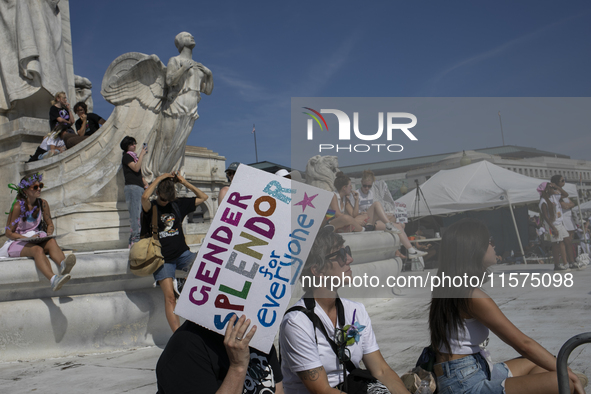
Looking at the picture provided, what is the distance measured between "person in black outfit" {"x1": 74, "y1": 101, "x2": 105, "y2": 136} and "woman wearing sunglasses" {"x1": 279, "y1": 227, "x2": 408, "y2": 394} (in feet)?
22.8

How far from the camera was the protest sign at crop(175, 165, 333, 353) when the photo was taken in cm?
205

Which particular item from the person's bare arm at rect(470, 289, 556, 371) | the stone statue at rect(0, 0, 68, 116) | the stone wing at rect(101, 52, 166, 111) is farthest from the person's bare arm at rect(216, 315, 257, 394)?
the stone statue at rect(0, 0, 68, 116)

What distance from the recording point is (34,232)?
5301 millimetres

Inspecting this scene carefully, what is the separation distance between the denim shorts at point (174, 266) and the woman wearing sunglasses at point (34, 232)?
0.78 metres

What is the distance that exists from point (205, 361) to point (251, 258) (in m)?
0.44

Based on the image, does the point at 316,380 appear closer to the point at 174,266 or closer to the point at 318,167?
the point at 318,167

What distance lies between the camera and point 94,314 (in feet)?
16.5

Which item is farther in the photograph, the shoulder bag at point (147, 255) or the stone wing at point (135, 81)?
the stone wing at point (135, 81)

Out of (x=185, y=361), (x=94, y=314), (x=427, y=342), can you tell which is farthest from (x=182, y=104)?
(x=185, y=361)

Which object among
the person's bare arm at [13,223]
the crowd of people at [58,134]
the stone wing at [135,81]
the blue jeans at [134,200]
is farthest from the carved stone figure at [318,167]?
the crowd of people at [58,134]

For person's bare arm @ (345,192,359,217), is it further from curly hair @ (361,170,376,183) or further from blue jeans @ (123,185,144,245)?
blue jeans @ (123,185,144,245)

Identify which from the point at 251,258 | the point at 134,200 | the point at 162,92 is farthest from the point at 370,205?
the point at 162,92

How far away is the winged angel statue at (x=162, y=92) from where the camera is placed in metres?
7.63

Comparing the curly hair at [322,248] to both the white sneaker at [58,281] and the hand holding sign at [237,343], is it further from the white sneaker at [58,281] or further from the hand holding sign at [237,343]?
the white sneaker at [58,281]
